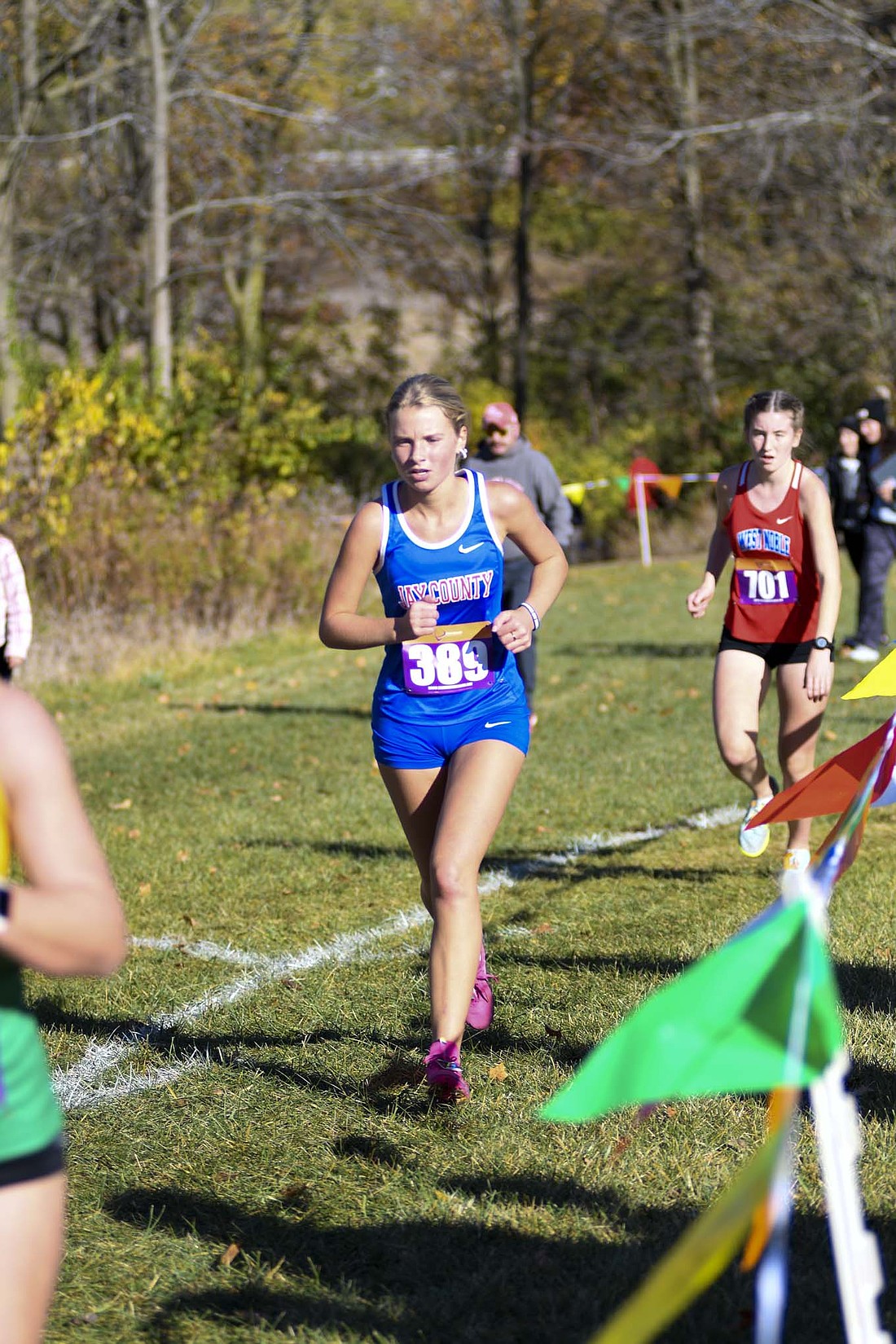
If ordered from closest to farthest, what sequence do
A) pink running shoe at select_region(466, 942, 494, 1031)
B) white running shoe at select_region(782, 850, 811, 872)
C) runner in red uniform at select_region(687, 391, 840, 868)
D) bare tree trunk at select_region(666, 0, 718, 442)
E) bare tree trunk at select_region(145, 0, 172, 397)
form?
pink running shoe at select_region(466, 942, 494, 1031)
runner in red uniform at select_region(687, 391, 840, 868)
white running shoe at select_region(782, 850, 811, 872)
bare tree trunk at select_region(145, 0, 172, 397)
bare tree trunk at select_region(666, 0, 718, 442)

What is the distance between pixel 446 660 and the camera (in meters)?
4.41

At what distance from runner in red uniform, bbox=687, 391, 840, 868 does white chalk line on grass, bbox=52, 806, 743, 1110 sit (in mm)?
1424

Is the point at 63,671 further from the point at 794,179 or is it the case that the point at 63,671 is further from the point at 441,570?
the point at 794,179

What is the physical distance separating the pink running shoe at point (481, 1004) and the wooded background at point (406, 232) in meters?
10.4

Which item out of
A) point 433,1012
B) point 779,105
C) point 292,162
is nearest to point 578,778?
point 433,1012

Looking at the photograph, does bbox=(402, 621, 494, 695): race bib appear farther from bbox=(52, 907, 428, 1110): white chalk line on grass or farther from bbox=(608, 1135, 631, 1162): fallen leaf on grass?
bbox=(52, 907, 428, 1110): white chalk line on grass

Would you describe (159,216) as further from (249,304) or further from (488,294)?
(488,294)

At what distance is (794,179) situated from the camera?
3148cm

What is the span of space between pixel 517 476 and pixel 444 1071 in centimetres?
599

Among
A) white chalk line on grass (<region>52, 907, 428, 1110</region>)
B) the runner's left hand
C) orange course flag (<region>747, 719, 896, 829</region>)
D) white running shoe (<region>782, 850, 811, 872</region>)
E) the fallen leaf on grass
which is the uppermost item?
the runner's left hand

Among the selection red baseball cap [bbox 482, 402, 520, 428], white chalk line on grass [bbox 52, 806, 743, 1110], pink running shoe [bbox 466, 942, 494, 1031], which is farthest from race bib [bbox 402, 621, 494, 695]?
red baseball cap [bbox 482, 402, 520, 428]

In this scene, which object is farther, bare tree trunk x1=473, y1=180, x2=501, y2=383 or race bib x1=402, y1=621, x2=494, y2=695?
bare tree trunk x1=473, y1=180, x2=501, y2=383

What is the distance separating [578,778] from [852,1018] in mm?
4491

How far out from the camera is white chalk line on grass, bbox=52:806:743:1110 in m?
4.70
